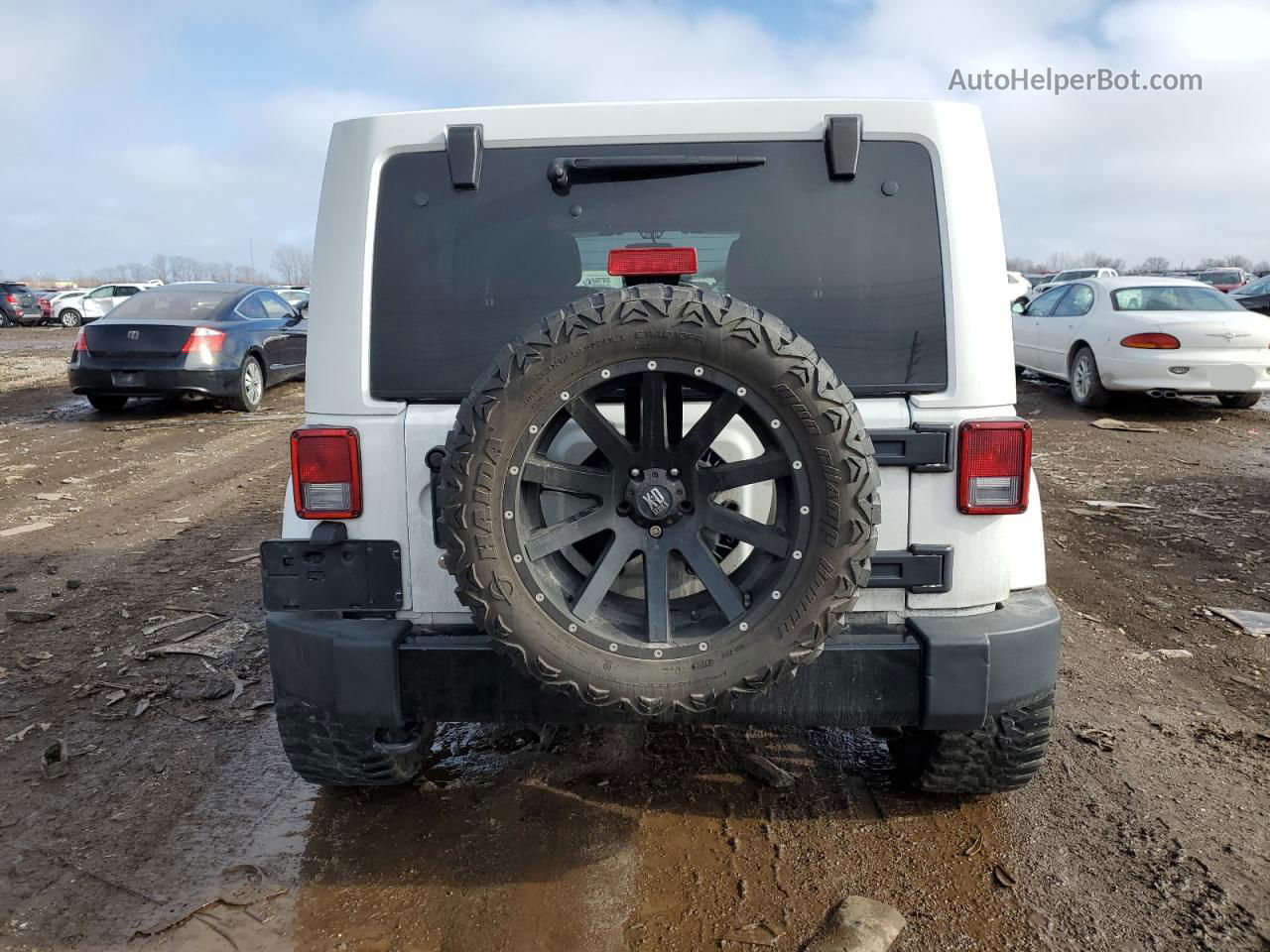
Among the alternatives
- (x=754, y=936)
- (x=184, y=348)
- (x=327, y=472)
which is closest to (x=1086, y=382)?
(x=754, y=936)

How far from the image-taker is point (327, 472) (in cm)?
259

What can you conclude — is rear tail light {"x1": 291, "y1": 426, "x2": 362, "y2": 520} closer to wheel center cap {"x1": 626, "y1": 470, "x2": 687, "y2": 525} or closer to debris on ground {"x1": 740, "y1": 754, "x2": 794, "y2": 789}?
wheel center cap {"x1": 626, "y1": 470, "x2": 687, "y2": 525}

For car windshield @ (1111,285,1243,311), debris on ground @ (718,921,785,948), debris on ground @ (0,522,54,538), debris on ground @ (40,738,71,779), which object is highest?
car windshield @ (1111,285,1243,311)

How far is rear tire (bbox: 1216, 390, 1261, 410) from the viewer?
10859 mm

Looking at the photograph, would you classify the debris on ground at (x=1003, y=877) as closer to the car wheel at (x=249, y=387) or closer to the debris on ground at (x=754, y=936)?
the debris on ground at (x=754, y=936)

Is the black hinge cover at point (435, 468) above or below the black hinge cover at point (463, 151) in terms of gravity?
below

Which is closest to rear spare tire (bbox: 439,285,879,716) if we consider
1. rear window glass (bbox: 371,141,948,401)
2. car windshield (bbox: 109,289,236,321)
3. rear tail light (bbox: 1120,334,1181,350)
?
rear window glass (bbox: 371,141,948,401)

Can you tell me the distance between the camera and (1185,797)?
303 centimetres

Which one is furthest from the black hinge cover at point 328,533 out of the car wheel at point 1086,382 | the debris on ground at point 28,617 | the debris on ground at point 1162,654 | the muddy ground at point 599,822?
the car wheel at point 1086,382

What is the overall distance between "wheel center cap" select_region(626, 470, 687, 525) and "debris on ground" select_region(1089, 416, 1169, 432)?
30.3 ft

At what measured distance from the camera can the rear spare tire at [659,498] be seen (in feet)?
7.11

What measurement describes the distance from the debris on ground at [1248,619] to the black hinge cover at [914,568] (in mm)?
2947

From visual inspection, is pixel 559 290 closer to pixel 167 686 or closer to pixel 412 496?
pixel 412 496

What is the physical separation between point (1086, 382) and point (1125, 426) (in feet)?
3.52
